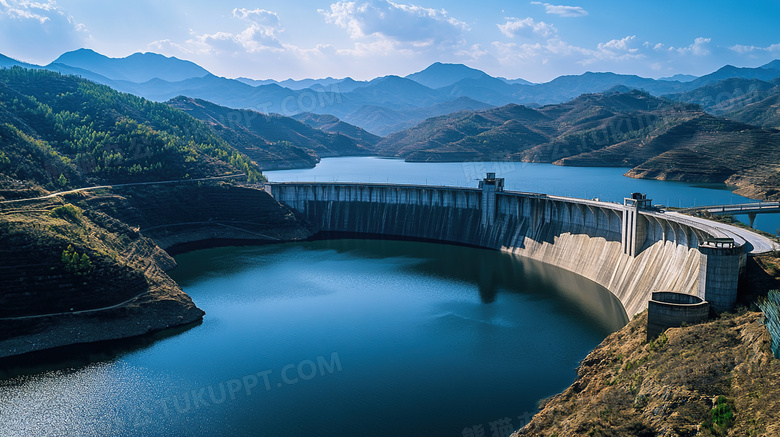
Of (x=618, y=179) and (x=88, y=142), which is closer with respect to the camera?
(x=88, y=142)

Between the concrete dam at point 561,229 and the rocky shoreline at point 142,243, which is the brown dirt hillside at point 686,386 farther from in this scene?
the rocky shoreline at point 142,243

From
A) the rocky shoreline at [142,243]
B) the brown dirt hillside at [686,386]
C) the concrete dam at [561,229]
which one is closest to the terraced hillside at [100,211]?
the rocky shoreline at [142,243]

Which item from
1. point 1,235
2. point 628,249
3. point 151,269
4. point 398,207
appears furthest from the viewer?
point 398,207

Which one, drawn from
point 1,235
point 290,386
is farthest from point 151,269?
point 290,386

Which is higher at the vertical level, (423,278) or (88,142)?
(88,142)

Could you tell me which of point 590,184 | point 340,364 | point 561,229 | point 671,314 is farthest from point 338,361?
point 590,184

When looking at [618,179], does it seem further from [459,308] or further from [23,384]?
[23,384]
